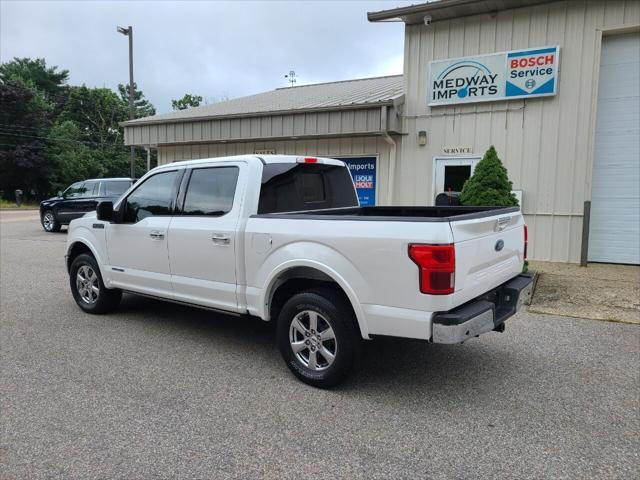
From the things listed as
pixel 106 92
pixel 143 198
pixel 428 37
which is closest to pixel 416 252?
pixel 143 198

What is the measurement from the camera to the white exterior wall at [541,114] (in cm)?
884

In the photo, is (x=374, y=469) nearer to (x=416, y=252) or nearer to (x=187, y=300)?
(x=416, y=252)

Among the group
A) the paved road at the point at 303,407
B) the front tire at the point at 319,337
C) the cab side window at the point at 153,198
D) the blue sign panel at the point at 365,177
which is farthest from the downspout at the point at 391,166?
the front tire at the point at 319,337

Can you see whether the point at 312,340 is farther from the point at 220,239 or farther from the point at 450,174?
the point at 450,174

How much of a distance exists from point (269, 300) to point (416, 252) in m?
1.51

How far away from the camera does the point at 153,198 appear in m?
5.31

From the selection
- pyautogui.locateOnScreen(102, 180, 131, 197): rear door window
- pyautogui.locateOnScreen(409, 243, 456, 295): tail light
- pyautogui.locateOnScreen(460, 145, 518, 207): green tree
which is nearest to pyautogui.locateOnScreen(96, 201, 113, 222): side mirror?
pyautogui.locateOnScreen(409, 243, 456, 295): tail light

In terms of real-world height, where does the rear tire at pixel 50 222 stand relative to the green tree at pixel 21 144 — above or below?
below

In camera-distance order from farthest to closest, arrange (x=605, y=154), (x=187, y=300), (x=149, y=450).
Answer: (x=605, y=154)
(x=187, y=300)
(x=149, y=450)

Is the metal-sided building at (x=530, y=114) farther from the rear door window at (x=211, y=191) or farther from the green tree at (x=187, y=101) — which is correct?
the green tree at (x=187, y=101)

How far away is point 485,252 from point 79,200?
1554 centimetres

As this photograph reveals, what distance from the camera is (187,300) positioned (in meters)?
4.95

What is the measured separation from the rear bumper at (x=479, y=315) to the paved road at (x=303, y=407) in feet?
1.97

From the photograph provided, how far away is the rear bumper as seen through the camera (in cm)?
331
